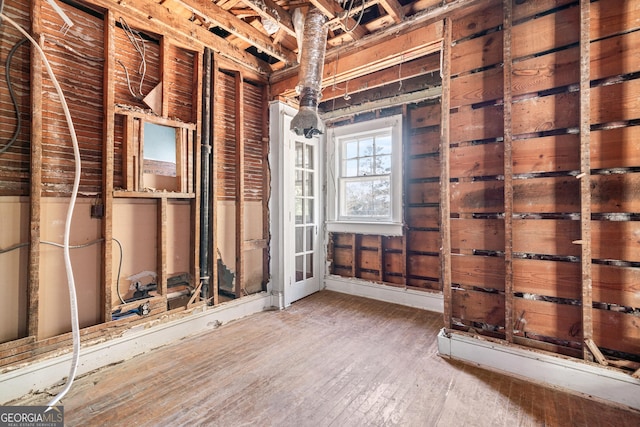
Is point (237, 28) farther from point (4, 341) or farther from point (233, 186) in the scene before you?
point (4, 341)

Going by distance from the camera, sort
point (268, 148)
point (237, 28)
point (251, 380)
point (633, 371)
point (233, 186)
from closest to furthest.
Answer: point (633, 371)
point (251, 380)
point (237, 28)
point (233, 186)
point (268, 148)

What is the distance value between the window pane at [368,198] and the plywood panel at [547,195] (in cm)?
179

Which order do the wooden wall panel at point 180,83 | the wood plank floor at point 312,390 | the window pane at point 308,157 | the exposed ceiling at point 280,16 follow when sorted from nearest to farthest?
the wood plank floor at point 312,390, the exposed ceiling at point 280,16, the wooden wall panel at point 180,83, the window pane at point 308,157

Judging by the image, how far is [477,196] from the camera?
2135 mm

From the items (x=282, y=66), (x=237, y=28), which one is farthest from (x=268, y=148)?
(x=237, y=28)

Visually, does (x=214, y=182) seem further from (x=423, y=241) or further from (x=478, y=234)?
(x=423, y=241)

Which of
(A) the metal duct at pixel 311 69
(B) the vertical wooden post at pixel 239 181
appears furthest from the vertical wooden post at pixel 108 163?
(A) the metal duct at pixel 311 69

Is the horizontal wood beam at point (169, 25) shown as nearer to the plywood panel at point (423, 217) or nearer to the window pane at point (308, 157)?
the window pane at point (308, 157)

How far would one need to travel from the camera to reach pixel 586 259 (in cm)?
172

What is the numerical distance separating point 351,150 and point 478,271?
2521 mm

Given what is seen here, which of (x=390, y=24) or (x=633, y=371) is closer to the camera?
(x=633, y=371)

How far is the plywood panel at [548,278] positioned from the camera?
180 centimetres

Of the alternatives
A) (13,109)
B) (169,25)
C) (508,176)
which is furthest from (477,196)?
(13,109)

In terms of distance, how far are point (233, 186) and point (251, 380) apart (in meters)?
1.93
